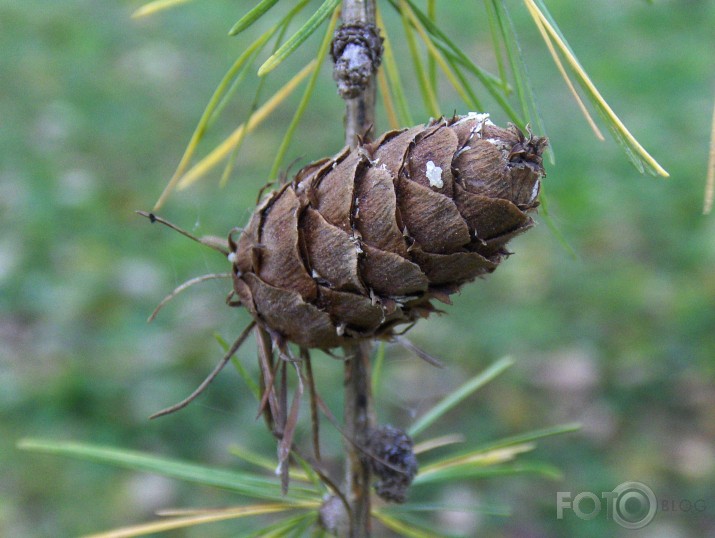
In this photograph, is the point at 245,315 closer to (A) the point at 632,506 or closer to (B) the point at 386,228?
(A) the point at 632,506

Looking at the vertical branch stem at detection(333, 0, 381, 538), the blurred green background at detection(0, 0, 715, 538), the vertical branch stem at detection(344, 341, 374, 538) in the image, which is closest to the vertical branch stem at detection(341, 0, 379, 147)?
the vertical branch stem at detection(333, 0, 381, 538)

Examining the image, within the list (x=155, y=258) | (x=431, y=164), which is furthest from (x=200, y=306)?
(x=431, y=164)

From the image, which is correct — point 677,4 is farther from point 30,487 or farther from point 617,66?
point 30,487

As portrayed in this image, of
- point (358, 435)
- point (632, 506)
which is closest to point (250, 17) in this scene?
point (358, 435)

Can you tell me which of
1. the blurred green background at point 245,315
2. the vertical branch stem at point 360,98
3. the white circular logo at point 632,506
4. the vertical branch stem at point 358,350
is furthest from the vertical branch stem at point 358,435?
the blurred green background at point 245,315

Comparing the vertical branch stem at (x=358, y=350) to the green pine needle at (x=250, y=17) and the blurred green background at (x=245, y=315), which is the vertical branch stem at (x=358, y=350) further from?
the blurred green background at (x=245, y=315)

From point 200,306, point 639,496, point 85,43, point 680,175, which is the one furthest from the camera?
point 85,43
